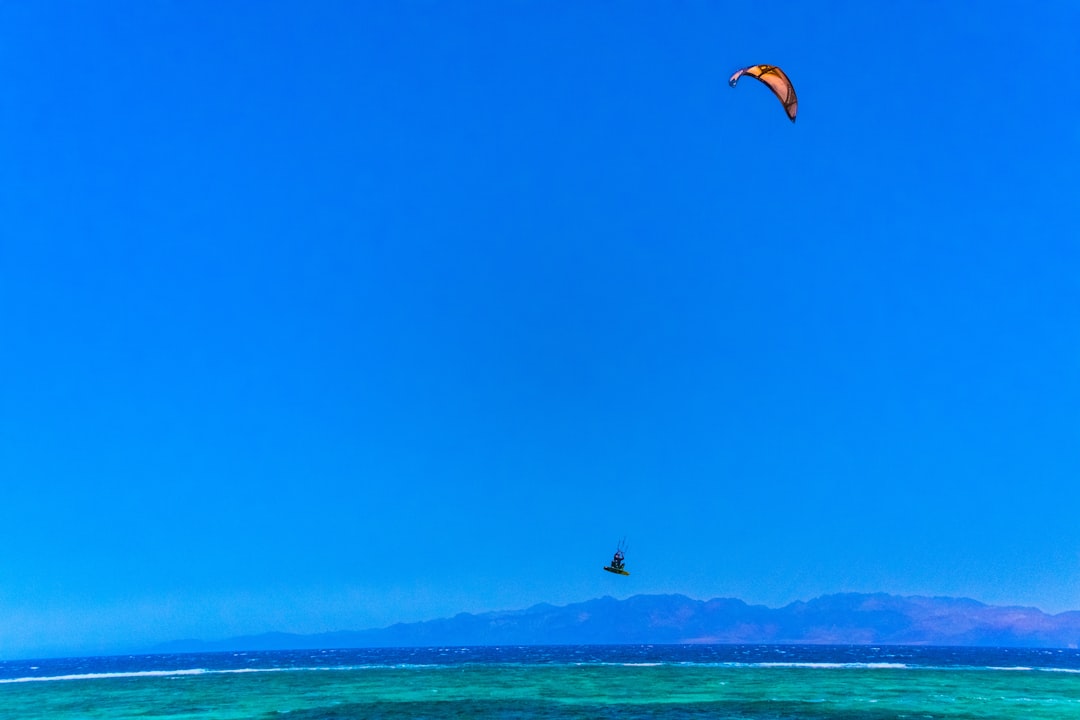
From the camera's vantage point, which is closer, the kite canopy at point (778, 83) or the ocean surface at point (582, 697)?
the kite canopy at point (778, 83)

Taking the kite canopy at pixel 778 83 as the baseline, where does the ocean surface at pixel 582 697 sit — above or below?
below

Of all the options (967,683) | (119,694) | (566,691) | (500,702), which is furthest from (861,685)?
(119,694)

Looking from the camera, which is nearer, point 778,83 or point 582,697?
point 778,83

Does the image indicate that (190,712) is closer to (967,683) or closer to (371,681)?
(371,681)

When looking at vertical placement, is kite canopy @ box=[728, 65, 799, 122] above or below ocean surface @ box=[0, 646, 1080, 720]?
above

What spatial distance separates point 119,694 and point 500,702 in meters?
35.2

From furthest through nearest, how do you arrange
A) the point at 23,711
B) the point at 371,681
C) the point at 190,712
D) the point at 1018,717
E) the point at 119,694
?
the point at 371,681 < the point at 119,694 < the point at 23,711 < the point at 190,712 < the point at 1018,717

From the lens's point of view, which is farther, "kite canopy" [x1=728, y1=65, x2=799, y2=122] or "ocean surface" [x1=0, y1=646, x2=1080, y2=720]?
"ocean surface" [x1=0, y1=646, x2=1080, y2=720]

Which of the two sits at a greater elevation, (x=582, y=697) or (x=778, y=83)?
(x=778, y=83)

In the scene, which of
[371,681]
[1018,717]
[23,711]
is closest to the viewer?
[1018,717]

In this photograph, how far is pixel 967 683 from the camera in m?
62.3

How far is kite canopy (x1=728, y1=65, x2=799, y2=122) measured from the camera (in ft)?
88.4

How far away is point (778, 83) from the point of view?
27.5 m

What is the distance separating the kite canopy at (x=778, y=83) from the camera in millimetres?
26936
